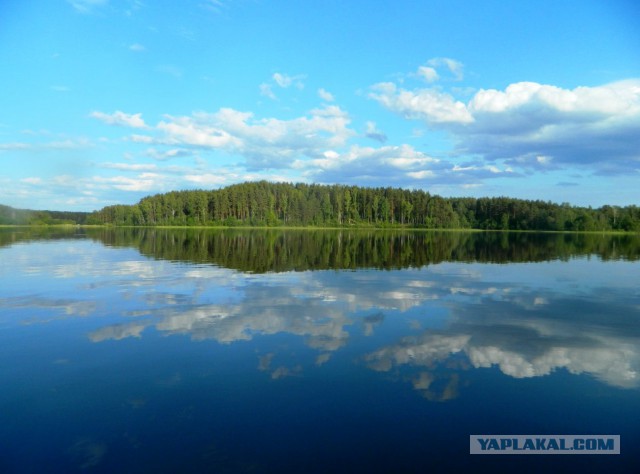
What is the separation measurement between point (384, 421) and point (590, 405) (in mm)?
4626

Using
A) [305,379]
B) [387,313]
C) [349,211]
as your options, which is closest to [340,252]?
[387,313]

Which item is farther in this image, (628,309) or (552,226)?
(552,226)

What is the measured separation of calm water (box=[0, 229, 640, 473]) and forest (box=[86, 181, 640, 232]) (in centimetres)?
13914

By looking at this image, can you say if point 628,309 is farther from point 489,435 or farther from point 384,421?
point 384,421

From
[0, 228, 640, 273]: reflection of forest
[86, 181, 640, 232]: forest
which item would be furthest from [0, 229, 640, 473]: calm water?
[86, 181, 640, 232]: forest

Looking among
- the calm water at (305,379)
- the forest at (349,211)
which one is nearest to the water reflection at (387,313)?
the calm water at (305,379)

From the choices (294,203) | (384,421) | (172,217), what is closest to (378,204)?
(294,203)

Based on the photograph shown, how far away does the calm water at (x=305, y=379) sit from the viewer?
698 centimetres

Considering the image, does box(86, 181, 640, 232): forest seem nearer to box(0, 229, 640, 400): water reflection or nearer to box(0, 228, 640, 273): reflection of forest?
box(0, 228, 640, 273): reflection of forest

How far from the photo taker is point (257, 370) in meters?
10.3

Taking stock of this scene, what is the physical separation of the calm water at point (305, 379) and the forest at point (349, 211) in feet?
456

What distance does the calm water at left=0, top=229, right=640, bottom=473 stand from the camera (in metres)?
6.98

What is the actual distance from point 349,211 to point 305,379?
16193 cm

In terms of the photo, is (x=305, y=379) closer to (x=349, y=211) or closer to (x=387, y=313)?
(x=387, y=313)
